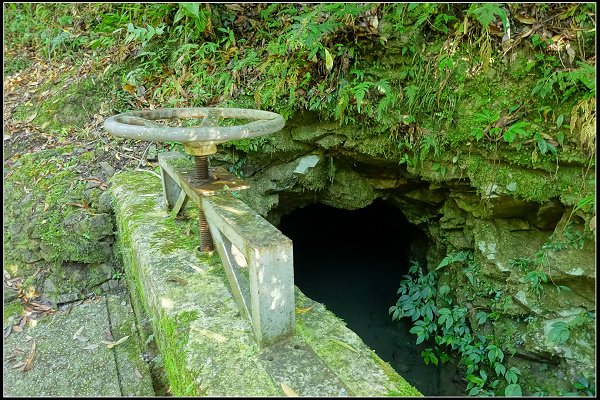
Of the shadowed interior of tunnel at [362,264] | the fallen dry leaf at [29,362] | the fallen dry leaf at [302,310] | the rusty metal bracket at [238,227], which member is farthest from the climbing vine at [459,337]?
the fallen dry leaf at [29,362]

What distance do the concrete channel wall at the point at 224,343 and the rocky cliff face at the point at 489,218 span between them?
1.56m

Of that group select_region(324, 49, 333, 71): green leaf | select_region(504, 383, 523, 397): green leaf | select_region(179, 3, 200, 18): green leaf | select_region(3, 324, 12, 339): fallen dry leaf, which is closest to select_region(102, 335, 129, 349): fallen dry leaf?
select_region(3, 324, 12, 339): fallen dry leaf

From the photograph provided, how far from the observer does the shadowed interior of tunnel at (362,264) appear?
16.8 feet

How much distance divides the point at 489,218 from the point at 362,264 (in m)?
3.07

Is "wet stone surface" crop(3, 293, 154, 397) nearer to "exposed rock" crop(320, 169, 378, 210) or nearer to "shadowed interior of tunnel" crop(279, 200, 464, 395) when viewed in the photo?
"exposed rock" crop(320, 169, 378, 210)

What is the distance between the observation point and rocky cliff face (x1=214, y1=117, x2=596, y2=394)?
292 cm

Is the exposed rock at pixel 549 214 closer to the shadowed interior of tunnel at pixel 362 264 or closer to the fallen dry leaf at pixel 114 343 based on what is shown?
the shadowed interior of tunnel at pixel 362 264

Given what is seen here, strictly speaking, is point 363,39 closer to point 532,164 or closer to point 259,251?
point 532,164

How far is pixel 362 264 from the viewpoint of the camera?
6.37 metres

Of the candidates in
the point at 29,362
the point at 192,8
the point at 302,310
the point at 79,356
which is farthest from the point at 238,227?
the point at 192,8

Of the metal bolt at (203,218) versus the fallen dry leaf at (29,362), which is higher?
the metal bolt at (203,218)

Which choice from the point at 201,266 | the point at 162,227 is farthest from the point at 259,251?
the point at 162,227

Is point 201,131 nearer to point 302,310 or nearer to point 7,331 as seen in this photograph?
point 302,310

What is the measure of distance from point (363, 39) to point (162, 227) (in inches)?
90.8
